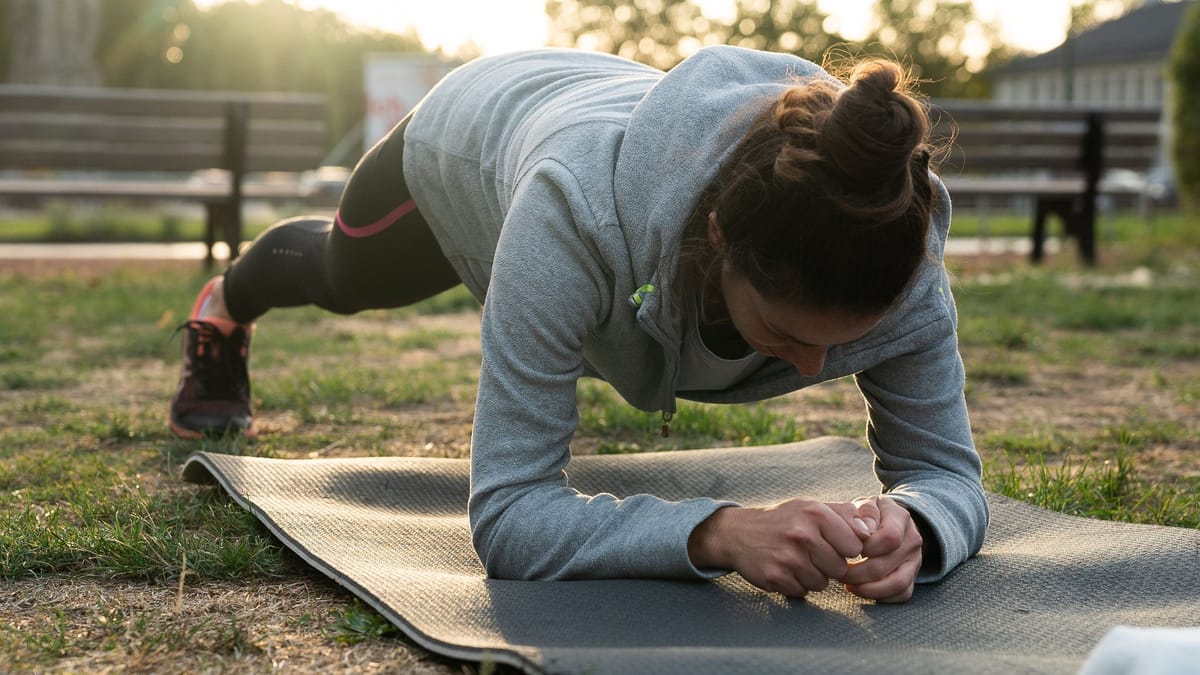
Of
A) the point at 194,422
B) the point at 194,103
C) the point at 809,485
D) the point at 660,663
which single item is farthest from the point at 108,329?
the point at 660,663

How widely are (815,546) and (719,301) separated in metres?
0.39

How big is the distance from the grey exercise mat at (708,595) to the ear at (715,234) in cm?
54

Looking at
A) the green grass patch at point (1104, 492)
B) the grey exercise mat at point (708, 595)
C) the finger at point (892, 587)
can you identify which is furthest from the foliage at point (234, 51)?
the finger at point (892, 587)

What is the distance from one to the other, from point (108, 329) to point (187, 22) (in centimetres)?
3666

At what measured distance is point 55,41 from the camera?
1595 centimetres

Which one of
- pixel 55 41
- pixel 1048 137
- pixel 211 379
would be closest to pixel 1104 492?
pixel 211 379

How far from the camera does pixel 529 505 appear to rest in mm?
1969

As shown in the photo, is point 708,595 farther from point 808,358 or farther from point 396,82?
point 396,82

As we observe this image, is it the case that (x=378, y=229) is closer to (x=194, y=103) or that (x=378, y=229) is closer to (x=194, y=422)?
(x=194, y=422)

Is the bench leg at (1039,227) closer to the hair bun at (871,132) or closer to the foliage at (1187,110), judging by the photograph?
the foliage at (1187,110)

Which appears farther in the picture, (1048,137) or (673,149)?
(1048,137)

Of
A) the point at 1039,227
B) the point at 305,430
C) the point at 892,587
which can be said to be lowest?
the point at 1039,227

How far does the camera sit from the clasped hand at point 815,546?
188 centimetres

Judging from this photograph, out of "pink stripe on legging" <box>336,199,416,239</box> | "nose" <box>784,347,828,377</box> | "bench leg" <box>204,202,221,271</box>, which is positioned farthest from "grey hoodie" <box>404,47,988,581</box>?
"bench leg" <box>204,202,221,271</box>
